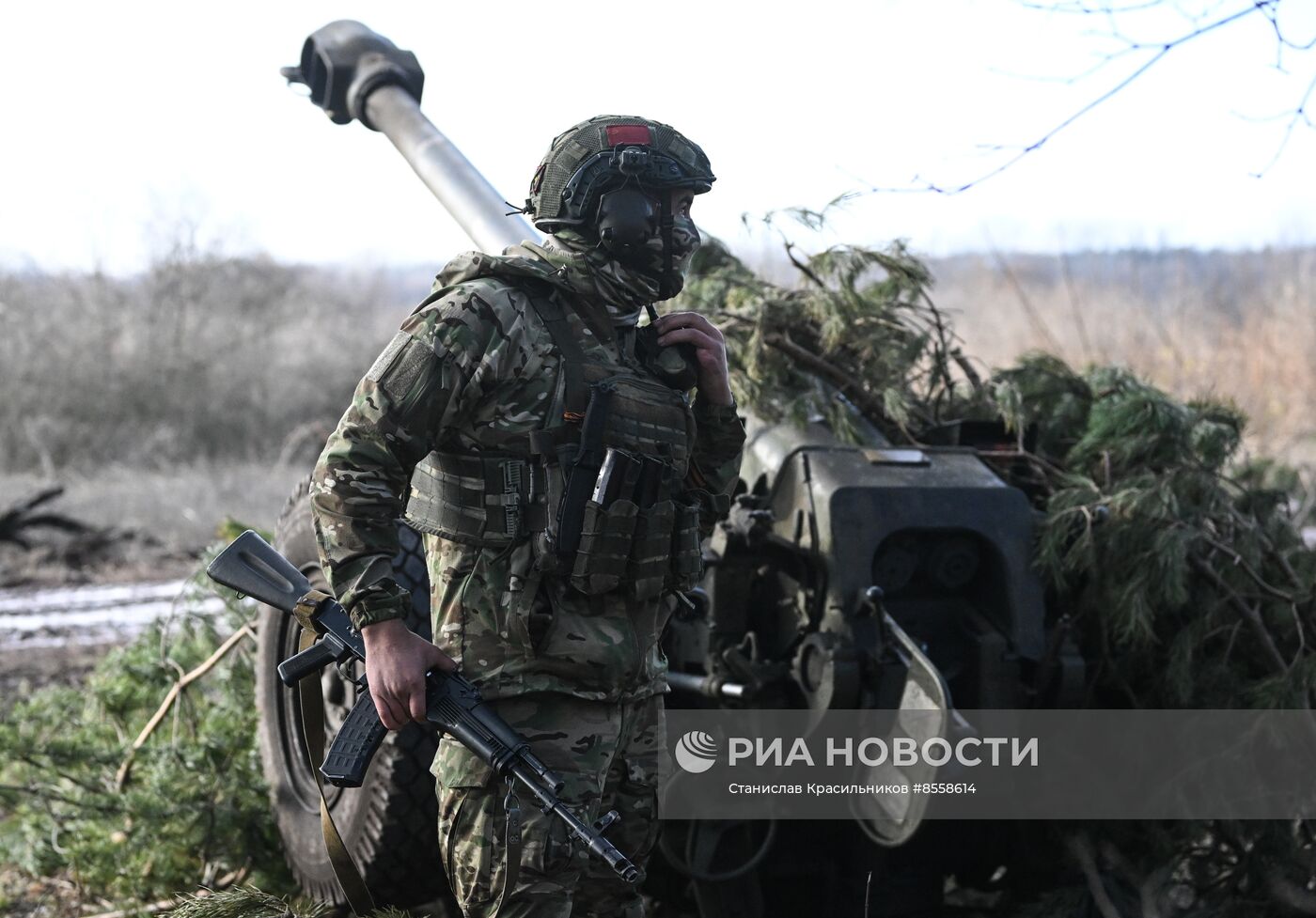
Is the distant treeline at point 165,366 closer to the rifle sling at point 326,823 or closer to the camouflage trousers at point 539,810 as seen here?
the rifle sling at point 326,823

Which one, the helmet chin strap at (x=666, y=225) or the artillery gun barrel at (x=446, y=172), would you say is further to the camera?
the artillery gun barrel at (x=446, y=172)

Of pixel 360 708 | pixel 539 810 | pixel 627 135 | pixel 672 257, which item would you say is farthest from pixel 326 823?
pixel 627 135

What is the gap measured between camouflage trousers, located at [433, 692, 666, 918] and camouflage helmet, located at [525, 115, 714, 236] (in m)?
0.94

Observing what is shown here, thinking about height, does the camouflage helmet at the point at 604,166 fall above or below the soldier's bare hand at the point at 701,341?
above

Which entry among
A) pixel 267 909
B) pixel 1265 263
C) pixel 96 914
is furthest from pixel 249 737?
pixel 1265 263

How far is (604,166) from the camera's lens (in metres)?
2.54

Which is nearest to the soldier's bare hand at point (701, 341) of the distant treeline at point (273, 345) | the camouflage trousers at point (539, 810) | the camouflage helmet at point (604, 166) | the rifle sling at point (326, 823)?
the camouflage helmet at point (604, 166)

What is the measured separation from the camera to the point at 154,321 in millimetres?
18469

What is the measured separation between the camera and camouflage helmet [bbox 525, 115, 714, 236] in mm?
2541

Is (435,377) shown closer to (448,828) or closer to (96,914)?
(448,828)

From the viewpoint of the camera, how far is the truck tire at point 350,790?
128 inches

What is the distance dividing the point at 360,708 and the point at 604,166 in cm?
115

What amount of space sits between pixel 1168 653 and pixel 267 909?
2.52 metres

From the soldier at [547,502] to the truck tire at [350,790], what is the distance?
27.1 inches
